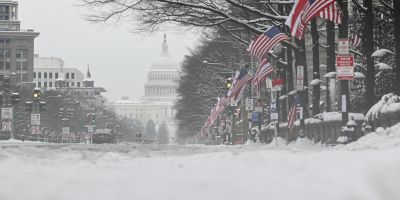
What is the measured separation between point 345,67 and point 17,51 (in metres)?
164

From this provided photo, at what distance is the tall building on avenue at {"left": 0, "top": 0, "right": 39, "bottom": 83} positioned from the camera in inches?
6959

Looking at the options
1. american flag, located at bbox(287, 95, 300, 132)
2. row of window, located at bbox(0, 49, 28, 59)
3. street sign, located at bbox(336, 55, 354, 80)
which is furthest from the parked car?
row of window, located at bbox(0, 49, 28, 59)

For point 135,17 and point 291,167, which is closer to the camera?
point 291,167

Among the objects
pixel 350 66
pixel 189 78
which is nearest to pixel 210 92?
pixel 189 78

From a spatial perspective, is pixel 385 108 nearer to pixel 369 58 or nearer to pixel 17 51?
pixel 369 58

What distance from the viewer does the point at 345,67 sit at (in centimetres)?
2223

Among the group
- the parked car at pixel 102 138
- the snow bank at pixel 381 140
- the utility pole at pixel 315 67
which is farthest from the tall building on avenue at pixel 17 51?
the snow bank at pixel 381 140

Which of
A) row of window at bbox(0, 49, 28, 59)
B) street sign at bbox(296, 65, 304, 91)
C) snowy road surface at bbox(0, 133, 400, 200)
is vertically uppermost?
row of window at bbox(0, 49, 28, 59)

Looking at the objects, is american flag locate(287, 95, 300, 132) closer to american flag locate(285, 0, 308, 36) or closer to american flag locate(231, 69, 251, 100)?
american flag locate(285, 0, 308, 36)

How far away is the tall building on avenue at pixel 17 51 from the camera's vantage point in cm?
17675

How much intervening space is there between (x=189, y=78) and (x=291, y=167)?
7426 centimetres

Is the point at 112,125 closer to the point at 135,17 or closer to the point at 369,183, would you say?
the point at 135,17

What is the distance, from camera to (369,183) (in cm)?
764

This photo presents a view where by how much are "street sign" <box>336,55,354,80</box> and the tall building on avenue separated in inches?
6230
